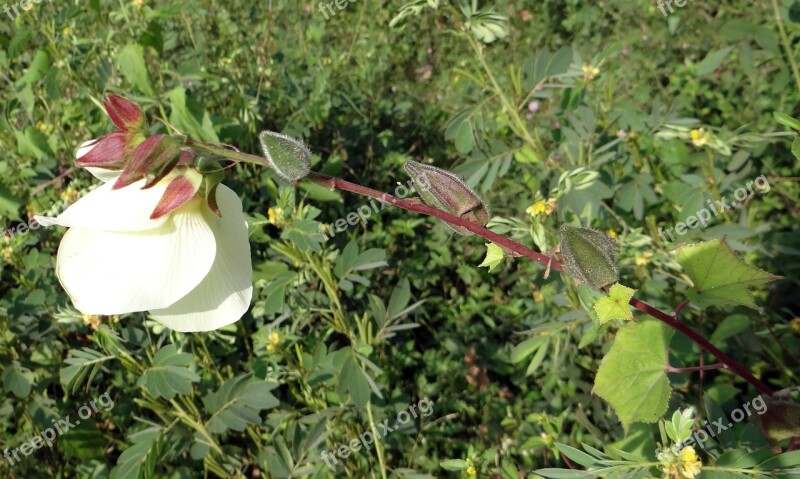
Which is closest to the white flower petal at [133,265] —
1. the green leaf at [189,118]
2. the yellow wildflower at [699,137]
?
the green leaf at [189,118]

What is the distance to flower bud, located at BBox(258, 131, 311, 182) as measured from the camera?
721 millimetres

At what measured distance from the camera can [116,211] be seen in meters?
0.66

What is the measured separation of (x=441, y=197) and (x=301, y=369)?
985 millimetres

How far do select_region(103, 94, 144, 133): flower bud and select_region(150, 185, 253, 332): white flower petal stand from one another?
131 millimetres

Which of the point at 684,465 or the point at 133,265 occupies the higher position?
the point at 133,265

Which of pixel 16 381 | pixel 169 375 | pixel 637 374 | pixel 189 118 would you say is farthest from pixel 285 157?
pixel 16 381

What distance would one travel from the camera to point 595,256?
2.39 ft

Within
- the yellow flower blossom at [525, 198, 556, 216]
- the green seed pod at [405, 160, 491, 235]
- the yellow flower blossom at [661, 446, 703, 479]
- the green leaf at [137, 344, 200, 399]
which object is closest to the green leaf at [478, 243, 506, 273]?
the green seed pod at [405, 160, 491, 235]

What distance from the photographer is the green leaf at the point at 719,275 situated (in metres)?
0.78

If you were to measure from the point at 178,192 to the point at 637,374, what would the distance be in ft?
2.28

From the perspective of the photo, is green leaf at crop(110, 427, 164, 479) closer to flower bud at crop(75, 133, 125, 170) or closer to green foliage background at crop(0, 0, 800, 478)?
green foliage background at crop(0, 0, 800, 478)

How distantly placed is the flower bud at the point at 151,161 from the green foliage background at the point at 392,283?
698 mm

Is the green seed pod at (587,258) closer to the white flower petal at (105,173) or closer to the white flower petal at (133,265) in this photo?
the white flower petal at (133,265)

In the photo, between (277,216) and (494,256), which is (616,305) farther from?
(277,216)
